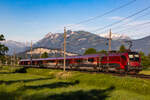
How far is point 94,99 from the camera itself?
1802cm

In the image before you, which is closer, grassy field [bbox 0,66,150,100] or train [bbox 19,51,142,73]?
grassy field [bbox 0,66,150,100]

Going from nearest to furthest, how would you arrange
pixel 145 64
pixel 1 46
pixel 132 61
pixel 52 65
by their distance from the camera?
pixel 132 61, pixel 1 46, pixel 52 65, pixel 145 64

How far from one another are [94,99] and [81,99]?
4.17 feet

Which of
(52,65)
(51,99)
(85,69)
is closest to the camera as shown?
(51,99)

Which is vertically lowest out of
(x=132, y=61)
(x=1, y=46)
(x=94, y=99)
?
(x=94, y=99)

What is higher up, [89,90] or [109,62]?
[109,62]

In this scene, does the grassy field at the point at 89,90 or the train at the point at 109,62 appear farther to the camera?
the train at the point at 109,62

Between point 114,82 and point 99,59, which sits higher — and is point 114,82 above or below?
below

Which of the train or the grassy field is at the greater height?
the train

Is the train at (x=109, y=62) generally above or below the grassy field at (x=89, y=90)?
above

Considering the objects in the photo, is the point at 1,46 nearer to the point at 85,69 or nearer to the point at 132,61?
the point at 85,69

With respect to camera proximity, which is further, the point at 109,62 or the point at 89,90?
the point at 109,62

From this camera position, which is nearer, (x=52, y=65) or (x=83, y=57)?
(x=83, y=57)

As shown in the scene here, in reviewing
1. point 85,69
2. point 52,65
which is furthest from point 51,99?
point 52,65
